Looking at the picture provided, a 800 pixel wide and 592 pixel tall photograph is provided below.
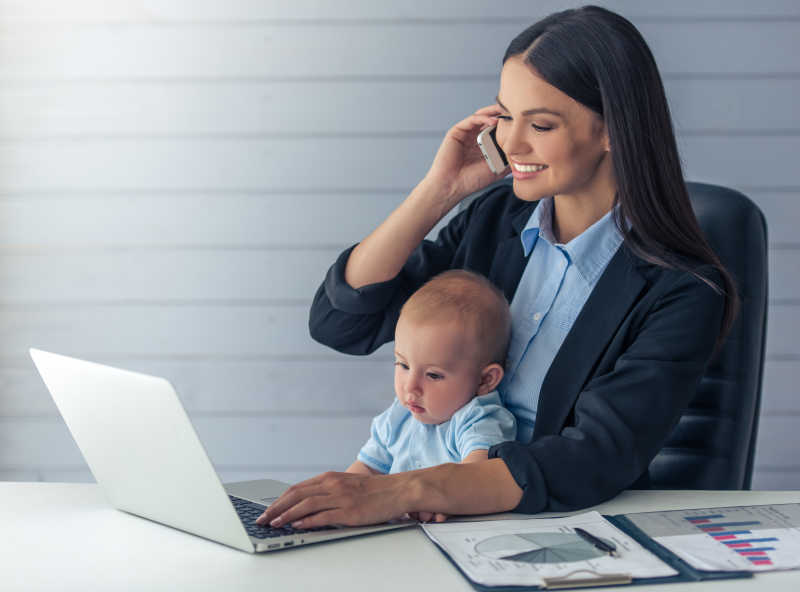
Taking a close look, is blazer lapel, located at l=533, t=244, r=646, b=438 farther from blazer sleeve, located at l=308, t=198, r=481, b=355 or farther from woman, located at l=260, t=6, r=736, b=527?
blazer sleeve, located at l=308, t=198, r=481, b=355

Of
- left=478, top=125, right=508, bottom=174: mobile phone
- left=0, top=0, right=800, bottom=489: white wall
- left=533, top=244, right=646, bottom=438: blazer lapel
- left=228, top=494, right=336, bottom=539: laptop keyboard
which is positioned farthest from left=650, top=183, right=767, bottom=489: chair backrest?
left=0, top=0, right=800, bottom=489: white wall

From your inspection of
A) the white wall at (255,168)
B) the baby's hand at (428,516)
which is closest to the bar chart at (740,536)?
the baby's hand at (428,516)

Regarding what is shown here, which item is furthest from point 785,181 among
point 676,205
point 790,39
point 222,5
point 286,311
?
point 222,5

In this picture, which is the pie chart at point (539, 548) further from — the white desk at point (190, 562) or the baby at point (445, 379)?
the baby at point (445, 379)

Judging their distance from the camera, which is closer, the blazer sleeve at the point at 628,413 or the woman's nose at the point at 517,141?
the blazer sleeve at the point at 628,413

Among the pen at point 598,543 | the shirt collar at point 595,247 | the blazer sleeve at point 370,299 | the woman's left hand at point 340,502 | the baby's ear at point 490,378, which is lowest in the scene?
the pen at point 598,543

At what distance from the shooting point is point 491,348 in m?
1.57

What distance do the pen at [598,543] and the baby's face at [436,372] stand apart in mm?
443

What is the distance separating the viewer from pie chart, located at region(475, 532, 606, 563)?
1.00 metres

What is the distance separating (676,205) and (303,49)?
1500 millimetres

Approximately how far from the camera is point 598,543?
3.43 ft

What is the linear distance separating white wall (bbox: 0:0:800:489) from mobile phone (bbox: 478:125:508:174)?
101 cm

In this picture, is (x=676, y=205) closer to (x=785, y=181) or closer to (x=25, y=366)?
(x=785, y=181)

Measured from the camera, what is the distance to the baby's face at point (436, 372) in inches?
59.3
